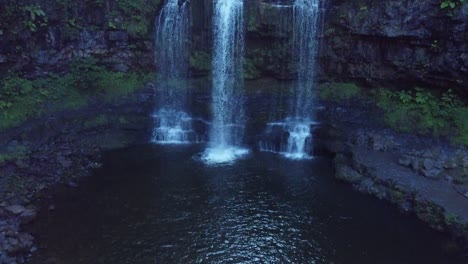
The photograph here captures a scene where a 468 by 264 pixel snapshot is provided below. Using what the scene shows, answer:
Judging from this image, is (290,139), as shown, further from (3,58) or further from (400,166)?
(3,58)

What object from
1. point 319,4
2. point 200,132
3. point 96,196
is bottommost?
point 96,196

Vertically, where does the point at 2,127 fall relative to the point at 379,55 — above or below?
below

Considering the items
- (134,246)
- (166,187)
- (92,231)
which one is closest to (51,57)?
(166,187)

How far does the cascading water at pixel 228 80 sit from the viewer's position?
30438 millimetres

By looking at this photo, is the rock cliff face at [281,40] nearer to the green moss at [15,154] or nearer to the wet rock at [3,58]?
the wet rock at [3,58]

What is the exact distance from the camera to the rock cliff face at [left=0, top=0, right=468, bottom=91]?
87.4 feet

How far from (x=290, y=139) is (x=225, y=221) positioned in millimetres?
11112

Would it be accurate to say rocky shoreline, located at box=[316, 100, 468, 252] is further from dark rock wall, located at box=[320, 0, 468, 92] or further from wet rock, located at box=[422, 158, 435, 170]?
dark rock wall, located at box=[320, 0, 468, 92]

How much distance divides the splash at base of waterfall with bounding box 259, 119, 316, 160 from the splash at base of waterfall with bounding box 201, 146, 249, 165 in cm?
194

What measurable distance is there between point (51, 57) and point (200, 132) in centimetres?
1188

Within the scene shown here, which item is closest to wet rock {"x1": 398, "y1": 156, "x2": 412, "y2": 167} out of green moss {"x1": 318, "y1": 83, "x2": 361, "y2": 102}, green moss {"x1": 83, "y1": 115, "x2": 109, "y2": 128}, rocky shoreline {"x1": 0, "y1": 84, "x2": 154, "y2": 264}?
green moss {"x1": 318, "y1": 83, "x2": 361, "y2": 102}

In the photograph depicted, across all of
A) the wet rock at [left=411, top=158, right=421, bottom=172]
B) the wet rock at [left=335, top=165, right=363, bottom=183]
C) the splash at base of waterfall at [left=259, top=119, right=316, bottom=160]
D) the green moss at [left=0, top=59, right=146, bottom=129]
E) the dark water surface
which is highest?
the green moss at [left=0, top=59, right=146, bottom=129]

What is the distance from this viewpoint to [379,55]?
29.2m

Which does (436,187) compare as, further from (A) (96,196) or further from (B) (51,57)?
(B) (51,57)
